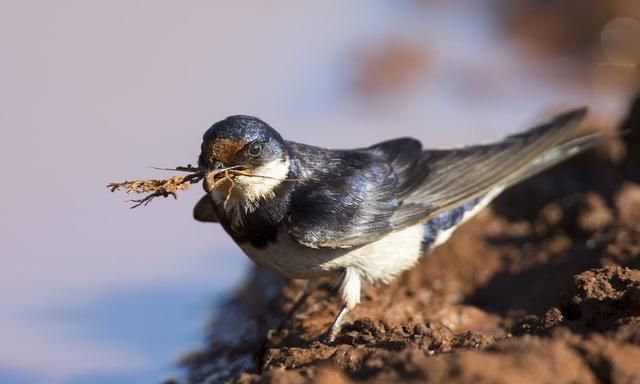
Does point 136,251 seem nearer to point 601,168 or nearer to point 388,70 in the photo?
point 601,168

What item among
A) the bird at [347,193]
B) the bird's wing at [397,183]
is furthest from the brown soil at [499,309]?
the bird's wing at [397,183]

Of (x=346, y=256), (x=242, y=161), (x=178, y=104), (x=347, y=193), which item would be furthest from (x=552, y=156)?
(x=178, y=104)

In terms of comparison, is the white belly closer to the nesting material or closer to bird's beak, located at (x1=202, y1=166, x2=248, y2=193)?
bird's beak, located at (x1=202, y1=166, x2=248, y2=193)

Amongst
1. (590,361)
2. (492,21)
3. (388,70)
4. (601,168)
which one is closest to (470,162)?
(601,168)

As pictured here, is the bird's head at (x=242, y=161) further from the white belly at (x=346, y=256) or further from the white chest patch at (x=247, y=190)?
the white belly at (x=346, y=256)

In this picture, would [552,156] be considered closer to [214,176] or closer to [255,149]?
[255,149]

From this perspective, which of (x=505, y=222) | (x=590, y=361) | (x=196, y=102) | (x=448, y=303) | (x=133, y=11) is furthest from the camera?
(x=133, y=11)

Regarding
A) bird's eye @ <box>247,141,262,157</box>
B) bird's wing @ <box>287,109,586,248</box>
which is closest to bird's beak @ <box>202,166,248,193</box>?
bird's eye @ <box>247,141,262,157</box>
